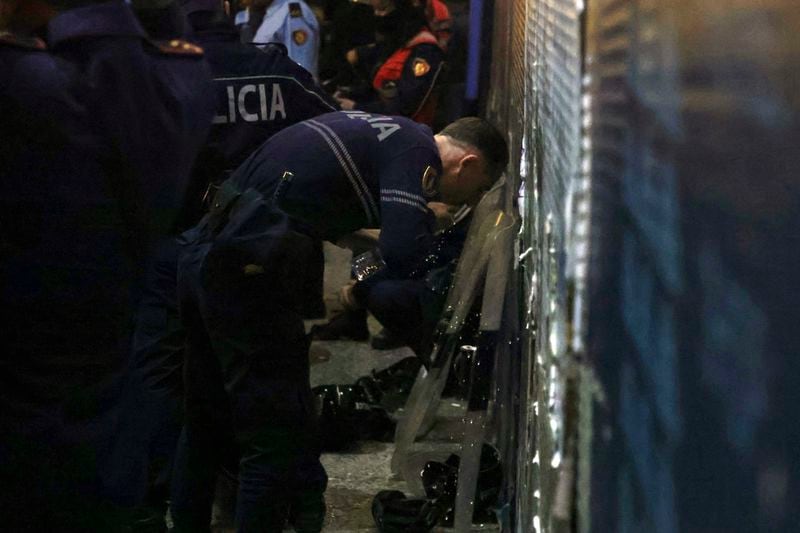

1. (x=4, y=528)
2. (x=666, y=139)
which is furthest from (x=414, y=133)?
(x=666, y=139)

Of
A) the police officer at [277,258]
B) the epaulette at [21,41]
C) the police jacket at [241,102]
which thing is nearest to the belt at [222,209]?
the police officer at [277,258]

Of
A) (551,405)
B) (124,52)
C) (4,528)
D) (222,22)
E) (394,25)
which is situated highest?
(394,25)

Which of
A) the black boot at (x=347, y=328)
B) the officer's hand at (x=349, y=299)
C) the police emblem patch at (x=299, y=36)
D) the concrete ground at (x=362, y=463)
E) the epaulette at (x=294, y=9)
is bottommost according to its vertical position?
the concrete ground at (x=362, y=463)

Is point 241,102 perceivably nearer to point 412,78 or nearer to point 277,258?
point 277,258

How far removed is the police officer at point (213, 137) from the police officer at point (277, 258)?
0.87 feet

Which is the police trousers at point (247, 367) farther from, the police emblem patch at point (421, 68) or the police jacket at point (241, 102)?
the police emblem patch at point (421, 68)

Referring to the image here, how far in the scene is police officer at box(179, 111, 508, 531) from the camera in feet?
10.0

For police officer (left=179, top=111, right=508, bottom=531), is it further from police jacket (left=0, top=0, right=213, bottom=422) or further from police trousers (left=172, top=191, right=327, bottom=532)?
police jacket (left=0, top=0, right=213, bottom=422)

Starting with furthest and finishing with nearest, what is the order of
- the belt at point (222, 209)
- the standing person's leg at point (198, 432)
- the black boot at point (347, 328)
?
the black boot at point (347, 328)
the standing person's leg at point (198, 432)
the belt at point (222, 209)

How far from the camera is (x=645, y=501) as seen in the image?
76 cm

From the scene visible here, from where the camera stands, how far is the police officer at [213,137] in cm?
357

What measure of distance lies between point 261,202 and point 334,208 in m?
0.24

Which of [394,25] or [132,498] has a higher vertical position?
[394,25]

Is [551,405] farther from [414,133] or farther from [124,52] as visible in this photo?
[414,133]
